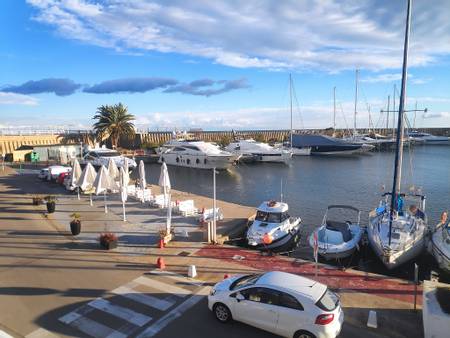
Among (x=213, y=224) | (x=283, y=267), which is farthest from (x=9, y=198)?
(x=283, y=267)

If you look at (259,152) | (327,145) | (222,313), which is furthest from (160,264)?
(327,145)

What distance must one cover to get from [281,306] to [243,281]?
5.74 ft

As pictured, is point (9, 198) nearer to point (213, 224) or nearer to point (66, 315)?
point (213, 224)

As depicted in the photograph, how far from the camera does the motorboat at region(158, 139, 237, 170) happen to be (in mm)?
62362

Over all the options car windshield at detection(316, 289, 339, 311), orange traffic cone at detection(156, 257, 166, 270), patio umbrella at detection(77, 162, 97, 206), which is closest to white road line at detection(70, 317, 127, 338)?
orange traffic cone at detection(156, 257, 166, 270)

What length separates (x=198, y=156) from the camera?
65.1m

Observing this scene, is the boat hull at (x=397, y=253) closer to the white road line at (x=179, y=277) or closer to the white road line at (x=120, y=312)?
the white road line at (x=179, y=277)

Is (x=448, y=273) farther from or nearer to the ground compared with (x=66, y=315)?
nearer to the ground

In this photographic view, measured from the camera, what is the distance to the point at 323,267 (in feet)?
51.0

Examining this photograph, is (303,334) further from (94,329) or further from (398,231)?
(398,231)

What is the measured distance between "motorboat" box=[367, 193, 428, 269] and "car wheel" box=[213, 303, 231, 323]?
1072 centimetres

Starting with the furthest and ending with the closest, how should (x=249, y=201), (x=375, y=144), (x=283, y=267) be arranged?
A: (x=375, y=144) → (x=249, y=201) → (x=283, y=267)

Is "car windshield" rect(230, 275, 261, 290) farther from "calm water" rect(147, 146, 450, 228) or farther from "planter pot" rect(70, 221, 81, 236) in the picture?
"calm water" rect(147, 146, 450, 228)

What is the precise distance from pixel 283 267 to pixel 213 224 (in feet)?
15.1
